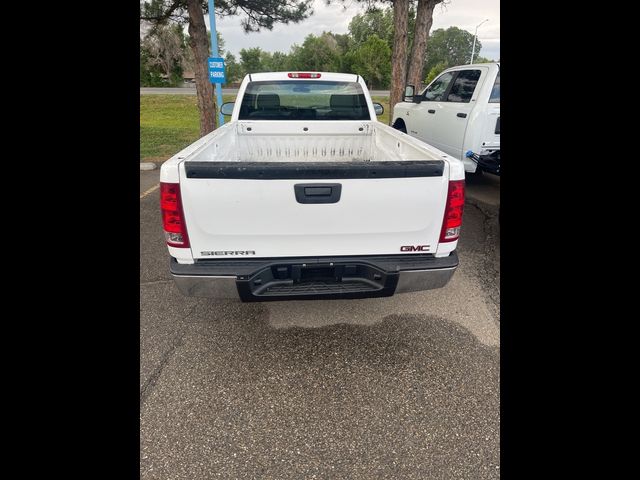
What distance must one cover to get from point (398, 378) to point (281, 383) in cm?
81

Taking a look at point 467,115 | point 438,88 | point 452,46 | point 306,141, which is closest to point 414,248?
point 306,141

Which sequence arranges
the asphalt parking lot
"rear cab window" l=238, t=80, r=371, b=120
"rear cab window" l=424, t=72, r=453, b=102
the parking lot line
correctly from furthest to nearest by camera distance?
1. "rear cab window" l=424, t=72, r=453, b=102
2. the parking lot line
3. "rear cab window" l=238, t=80, r=371, b=120
4. the asphalt parking lot

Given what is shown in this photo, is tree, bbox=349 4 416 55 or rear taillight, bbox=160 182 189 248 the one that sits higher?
tree, bbox=349 4 416 55

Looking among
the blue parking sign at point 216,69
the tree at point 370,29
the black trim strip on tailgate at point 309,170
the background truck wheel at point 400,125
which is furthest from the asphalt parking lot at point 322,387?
the tree at point 370,29

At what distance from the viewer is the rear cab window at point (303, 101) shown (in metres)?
4.36

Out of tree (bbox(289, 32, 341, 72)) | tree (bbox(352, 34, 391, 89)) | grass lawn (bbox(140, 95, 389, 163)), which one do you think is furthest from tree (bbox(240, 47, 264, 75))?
grass lawn (bbox(140, 95, 389, 163))

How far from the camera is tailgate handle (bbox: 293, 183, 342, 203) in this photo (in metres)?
2.11

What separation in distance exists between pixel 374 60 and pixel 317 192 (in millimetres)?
41333

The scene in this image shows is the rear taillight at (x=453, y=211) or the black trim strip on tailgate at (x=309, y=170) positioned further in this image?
the rear taillight at (x=453, y=211)

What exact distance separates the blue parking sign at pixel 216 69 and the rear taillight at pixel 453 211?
21.3 ft

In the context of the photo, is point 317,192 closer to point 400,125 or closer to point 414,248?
point 414,248

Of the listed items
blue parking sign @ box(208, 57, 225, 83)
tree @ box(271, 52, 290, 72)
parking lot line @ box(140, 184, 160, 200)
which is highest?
tree @ box(271, 52, 290, 72)

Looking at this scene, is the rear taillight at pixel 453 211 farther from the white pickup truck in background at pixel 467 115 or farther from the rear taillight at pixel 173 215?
the white pickup truck in background at pixel 467 115

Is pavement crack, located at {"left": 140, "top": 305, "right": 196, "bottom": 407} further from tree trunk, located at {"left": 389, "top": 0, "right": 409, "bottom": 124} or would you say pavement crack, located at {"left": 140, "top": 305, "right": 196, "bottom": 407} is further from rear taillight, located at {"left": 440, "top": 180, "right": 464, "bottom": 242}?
tree trunk, located at {"left": 389, "top": 0, "right": 409, "bottom": 124}
